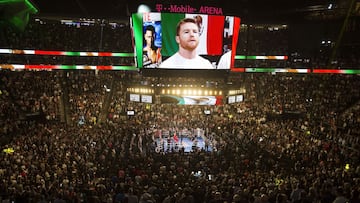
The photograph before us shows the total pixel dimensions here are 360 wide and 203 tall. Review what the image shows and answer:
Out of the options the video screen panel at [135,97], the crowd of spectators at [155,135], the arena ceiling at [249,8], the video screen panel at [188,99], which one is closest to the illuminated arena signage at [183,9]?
the crowd of spectators at [155,135]

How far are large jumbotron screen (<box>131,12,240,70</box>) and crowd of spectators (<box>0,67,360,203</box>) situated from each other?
2.88 metres

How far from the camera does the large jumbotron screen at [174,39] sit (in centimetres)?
2173

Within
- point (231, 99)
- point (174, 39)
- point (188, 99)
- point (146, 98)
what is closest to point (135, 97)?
point (146, 98)

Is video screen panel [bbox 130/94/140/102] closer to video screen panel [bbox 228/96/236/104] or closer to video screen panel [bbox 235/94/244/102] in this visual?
video screen panel [bbox 228/96/236/104]

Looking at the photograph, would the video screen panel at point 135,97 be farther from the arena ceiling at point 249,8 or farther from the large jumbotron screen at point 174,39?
the arena ceiling at point 249,8

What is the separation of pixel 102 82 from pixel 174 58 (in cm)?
1116

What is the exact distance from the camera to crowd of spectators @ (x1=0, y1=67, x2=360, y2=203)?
1155 centimetres

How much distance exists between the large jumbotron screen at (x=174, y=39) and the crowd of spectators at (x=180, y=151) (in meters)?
2.88

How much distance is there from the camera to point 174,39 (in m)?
22.1

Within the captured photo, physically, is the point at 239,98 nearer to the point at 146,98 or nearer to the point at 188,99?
the point at 188,99

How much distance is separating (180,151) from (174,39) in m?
7.85

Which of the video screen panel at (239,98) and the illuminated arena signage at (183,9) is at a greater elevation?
the illuminated arena signage at (183,9)

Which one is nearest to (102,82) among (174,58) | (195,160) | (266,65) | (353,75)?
(174,58)

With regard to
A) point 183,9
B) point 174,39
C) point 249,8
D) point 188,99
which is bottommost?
point 188,99
